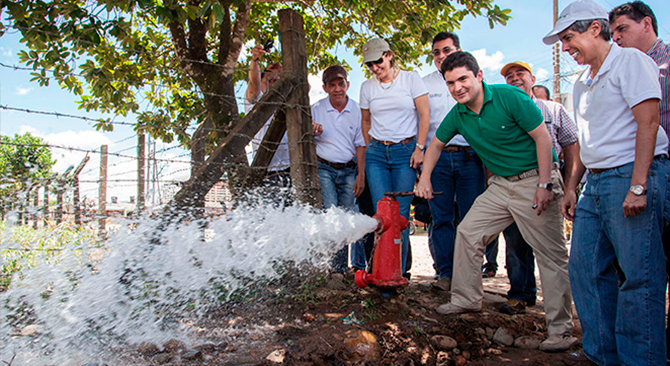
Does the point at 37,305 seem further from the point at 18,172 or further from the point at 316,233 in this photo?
the point at 316,233

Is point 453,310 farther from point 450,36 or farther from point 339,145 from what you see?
point 450,36

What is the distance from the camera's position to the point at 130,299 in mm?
3057

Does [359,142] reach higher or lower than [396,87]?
lower

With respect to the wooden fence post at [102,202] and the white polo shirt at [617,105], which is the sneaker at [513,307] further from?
the wooden fence post at [102,202]

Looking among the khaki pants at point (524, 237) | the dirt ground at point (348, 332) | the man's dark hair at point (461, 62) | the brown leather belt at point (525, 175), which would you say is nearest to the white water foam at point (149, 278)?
the dirt ground at point (348, 332)

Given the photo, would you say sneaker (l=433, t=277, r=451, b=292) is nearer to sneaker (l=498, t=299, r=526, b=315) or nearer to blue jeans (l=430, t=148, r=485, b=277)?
blue jeans (l=430, t=148, r=485, b=277)

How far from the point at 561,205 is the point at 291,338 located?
1.87 meters

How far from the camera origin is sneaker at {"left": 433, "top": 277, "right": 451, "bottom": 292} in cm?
376

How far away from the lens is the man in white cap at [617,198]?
Result: 2182 mm

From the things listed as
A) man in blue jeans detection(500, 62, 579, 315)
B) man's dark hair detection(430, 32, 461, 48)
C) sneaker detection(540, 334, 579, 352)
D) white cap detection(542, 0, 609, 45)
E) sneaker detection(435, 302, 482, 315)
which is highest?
man's dark hair detection(430, 32, 461, 48)

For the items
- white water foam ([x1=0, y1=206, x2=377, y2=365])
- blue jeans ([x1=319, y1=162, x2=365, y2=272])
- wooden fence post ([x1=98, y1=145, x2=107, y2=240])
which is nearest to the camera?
white water foam ([x1=0, y1=206, x2=377, y2=365])

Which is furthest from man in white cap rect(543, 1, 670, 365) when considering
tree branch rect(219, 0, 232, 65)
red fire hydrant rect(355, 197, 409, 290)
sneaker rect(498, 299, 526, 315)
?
tree branch rect(219, 0, 232, 65)

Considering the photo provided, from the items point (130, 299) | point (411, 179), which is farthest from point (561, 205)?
point (130, 299)

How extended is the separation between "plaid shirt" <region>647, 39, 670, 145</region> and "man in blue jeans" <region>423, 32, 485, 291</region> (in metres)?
1.40
